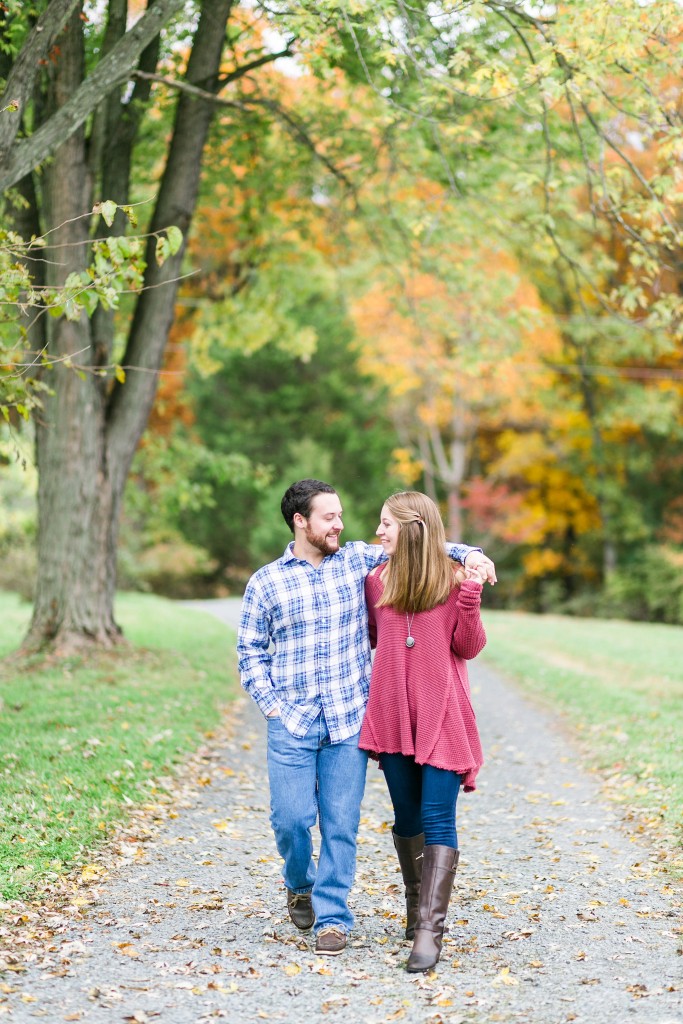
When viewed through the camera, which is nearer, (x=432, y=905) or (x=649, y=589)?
(x=432, y=905)

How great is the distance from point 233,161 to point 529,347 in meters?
15.9

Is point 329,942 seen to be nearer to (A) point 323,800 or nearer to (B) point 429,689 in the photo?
(A) point 323,800

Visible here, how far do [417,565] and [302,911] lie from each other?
5.68 feet

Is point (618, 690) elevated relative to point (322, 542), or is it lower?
lower

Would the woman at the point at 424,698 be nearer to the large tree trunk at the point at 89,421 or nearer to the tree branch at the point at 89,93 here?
the tree branch at the point at 89,93

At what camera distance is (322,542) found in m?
4.42

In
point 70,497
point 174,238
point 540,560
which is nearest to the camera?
point 174,238

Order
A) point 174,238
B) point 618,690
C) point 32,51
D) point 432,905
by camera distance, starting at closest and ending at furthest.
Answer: point 432,905
point 174,238
point 32,51
point 618,690

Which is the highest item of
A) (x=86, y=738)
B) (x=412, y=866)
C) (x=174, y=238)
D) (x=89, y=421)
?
(x=174, y=238)

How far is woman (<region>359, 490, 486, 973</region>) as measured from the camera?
416cm

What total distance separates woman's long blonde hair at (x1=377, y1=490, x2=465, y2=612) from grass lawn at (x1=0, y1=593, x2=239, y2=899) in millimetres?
2425

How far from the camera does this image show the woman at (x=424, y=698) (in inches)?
164

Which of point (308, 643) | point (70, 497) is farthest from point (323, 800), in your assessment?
point (70, 497)

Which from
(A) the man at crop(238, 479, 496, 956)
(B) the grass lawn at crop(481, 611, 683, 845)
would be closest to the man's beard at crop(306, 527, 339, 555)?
(A) the man at crop(238, 479, 496, 956)
